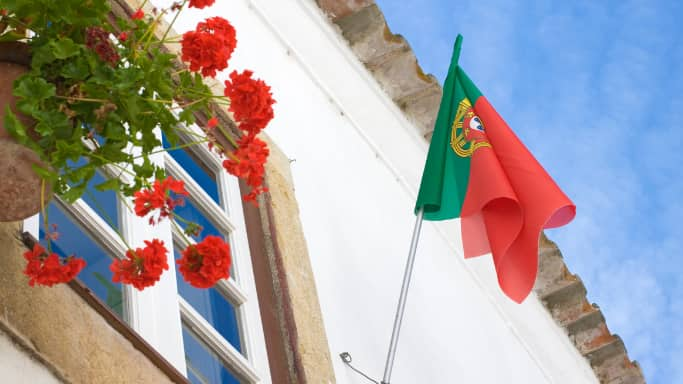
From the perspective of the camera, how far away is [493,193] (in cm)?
377

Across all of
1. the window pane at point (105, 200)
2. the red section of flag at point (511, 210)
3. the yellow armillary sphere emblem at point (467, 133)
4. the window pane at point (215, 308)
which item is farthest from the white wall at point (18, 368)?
the yellow armillary sphere emblem at point (467, 133)

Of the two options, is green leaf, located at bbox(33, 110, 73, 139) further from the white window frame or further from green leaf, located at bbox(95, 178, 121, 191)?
the white window frame

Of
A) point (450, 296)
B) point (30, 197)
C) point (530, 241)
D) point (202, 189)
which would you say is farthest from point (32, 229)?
point (450, 296)

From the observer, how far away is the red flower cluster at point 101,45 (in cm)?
208

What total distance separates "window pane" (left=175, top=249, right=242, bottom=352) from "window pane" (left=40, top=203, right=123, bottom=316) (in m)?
0.35

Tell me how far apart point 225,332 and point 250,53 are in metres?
1.84

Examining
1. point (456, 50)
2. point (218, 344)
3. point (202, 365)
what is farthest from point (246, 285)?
point (456, 50)

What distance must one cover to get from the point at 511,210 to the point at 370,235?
0.82 m

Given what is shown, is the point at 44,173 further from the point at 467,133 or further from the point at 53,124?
the point at 467,133

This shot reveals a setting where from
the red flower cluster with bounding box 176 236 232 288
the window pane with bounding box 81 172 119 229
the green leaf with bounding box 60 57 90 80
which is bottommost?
the window pane with bounding box 81 172 119 229

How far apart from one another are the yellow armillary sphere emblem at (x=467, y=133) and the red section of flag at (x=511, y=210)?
0.05 meters

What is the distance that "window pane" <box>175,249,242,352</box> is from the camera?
2999 millimetres

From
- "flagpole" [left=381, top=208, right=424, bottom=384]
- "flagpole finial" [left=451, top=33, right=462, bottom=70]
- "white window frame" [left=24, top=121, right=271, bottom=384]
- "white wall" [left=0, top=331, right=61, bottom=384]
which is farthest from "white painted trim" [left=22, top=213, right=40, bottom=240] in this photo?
"flagpole finial" [left=451, top=33, right=462, bottom=70]

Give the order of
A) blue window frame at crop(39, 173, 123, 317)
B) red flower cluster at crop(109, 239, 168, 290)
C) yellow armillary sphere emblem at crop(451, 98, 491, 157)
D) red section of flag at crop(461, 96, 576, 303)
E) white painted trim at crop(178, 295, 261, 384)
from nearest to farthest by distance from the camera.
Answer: red flower cluster at crop(109, 239, 168, 290) → blue window frame at crop(39, 173, 123, 317) → white painted trim at crop(178, 295, 261, 384) → red section of flag at crop(461, 96, 576, 303) → yellow armillary sphere emblem at crop(451, 98, 491, 157)
